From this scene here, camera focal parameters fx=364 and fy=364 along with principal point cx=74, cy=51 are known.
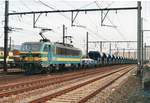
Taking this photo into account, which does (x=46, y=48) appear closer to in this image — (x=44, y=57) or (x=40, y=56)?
(x=44, y=57)

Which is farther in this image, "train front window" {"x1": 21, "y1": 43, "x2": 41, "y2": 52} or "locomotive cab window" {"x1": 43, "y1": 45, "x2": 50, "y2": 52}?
"locomotive cab window" {"x1": 43, "y1": 45, "x2": 50, "y2": 52}

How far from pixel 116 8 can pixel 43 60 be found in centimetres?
796

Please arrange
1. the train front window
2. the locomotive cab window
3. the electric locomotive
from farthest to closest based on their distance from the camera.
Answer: the locomotive cab window, the train front window, the electric locomotive

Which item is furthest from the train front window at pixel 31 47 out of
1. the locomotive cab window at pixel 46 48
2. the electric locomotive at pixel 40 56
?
the locomotive cab window at pixel 46 48

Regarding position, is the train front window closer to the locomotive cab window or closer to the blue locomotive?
the blue locomotive

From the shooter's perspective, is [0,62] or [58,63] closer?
[58,63]

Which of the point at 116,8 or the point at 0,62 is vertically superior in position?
the point at 116,8

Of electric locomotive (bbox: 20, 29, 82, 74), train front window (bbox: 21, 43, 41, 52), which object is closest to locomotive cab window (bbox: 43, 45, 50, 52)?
electric locomotive (bbox: 20, 29, 82, 74)

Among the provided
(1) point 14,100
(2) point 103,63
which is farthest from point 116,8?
(2) point 103,63

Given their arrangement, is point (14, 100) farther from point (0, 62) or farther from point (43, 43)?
point (0, 62)

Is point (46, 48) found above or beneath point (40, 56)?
above

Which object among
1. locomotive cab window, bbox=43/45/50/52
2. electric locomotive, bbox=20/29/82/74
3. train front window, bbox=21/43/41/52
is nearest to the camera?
electric locomotive, bbox=20/29/82/74

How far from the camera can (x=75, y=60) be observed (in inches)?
1804

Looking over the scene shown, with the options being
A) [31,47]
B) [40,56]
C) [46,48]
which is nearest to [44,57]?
[40,56]
